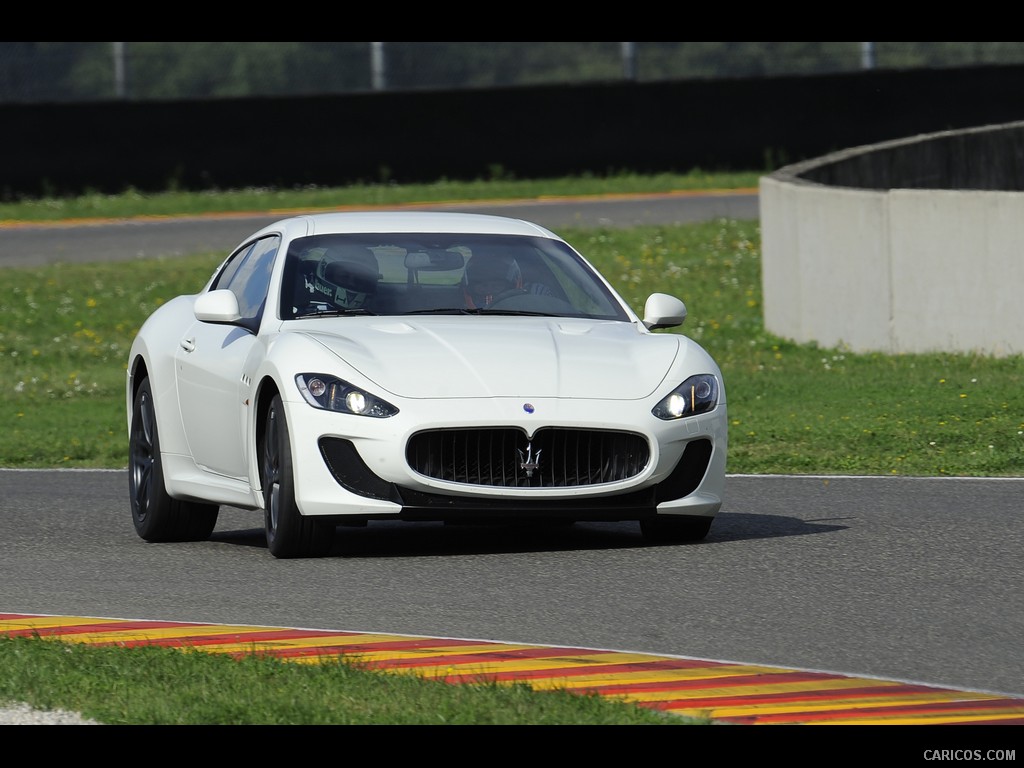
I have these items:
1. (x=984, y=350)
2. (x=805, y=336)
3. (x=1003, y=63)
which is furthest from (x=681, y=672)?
(x=1003, y=63)

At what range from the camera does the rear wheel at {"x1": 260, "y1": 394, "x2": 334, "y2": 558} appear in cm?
873

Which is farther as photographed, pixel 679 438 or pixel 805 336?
pixel 805 336

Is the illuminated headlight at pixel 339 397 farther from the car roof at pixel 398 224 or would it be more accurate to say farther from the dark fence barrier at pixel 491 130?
the dark fence barrier at pixel 491 130

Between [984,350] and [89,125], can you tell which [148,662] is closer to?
[984,350]

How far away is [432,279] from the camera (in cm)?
969

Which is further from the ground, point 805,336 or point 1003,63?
point 1003,63

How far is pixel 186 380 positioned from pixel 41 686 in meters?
3.89

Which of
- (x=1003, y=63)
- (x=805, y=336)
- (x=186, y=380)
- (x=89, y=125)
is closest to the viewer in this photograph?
(x=186, y=380)

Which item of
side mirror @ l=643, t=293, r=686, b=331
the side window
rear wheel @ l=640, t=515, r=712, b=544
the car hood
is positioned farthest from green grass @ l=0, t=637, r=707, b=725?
side mirror @ l=643, t=293, r=686, b=331

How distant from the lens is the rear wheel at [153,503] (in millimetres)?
10062

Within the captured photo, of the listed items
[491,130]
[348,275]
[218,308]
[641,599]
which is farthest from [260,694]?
[491,130]

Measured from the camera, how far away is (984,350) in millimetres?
16234

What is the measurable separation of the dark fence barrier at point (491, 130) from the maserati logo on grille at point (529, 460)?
830 inches

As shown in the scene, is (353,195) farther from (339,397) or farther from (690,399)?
(339,397)
